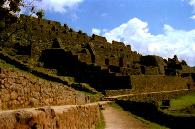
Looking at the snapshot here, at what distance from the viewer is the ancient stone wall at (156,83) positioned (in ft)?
112

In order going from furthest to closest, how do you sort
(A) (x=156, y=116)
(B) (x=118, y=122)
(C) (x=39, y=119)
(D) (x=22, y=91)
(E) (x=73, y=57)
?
(E) (x=73, y=57) < (A) (x=156, y=116) < (B) (x=118, y=122) < (D) (x=22, y=91) < (C) (x=39, y=119)

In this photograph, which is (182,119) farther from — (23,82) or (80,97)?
(23,82)

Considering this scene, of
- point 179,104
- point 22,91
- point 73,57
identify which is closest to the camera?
point 22,91

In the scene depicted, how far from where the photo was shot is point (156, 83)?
38281 millimetres

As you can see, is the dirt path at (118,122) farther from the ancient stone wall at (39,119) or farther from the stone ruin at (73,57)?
the stone ruin at (73,57)

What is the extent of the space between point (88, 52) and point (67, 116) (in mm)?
26924

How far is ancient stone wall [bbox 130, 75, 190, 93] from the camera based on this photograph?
1339 inches

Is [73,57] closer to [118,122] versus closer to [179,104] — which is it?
[179,104]

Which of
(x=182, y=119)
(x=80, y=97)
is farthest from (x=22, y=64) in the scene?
(x=182, y=119)

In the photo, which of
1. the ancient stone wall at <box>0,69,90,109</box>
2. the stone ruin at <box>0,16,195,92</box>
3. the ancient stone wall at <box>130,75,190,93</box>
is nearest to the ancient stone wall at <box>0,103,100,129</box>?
the ancient stone wall at <box>0,69,90,109</box>

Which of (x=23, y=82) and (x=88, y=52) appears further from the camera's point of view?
(x=88, y=52)

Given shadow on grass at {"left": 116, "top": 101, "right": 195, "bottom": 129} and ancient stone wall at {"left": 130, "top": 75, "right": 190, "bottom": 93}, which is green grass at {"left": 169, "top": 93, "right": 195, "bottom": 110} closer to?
shadow on grass at {"left": 116, "top": 101, "right": 195, "bottom": 129}

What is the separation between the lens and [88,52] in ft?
117

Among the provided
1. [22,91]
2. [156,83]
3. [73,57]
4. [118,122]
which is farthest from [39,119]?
[156,83]
